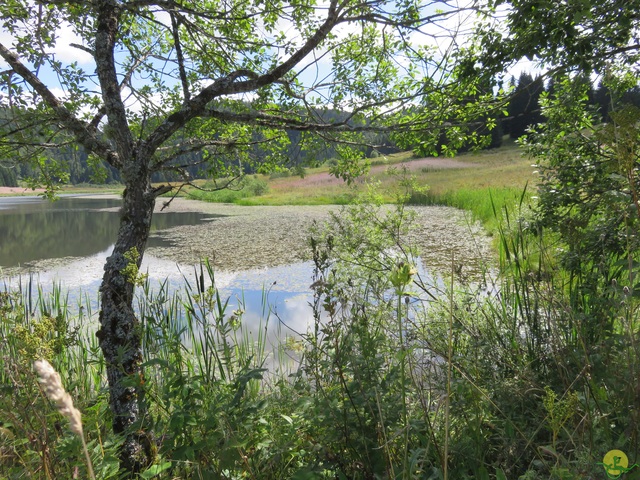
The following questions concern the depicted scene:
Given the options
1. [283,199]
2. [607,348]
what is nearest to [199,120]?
[607,348]

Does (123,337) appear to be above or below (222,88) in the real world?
below

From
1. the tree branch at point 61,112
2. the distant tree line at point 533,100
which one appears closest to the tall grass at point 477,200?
the distant tree line at point 533,100

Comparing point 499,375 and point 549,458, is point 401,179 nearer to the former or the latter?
point 499,375

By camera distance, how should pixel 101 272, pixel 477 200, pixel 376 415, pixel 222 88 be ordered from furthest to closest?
pixel 477 200 < pixel 101 272 < pixel 222 88 < pixel 376 415

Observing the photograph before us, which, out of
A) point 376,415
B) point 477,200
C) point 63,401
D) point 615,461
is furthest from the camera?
point 477,200

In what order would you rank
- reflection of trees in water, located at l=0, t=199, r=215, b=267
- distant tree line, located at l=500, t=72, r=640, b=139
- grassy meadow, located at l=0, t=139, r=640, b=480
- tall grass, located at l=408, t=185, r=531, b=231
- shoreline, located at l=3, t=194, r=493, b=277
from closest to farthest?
1. grassy meadow, located at l=0, t=139, r=640, b=480
2. distant tree line, located at l=500, t=72, r=640, b=139
3. shoreline, located at l=3, t=194, r=493, b=277
4. tall grass, located at l=408, t=185, r=531, b=231
5. reflection of trees in water, located at l=0, t=199, r=215, b=267

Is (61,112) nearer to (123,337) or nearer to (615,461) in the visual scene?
(123,337)

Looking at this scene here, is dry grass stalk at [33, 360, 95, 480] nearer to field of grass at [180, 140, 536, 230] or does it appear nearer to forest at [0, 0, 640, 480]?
forest at [0, 0, 640, 480]

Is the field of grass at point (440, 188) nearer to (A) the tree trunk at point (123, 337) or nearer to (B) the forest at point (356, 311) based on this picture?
(B) the forest at point (356, 311)

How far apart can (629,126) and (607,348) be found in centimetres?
106

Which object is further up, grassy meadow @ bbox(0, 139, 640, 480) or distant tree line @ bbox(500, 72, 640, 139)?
distant tree line @ bbox(500, 72, 640, 139)

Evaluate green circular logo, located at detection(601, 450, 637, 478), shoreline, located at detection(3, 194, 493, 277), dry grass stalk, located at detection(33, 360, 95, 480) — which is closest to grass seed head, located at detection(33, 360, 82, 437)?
dry grass stalk, located at detection(33, 360, 95, 480)

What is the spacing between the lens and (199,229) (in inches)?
519

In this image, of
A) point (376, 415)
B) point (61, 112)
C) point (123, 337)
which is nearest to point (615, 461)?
point (376, 415)
